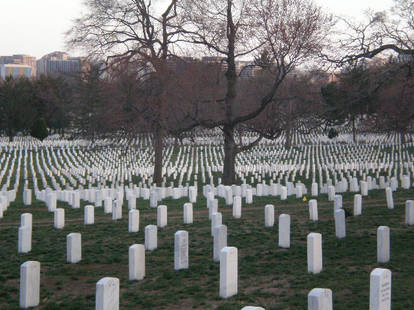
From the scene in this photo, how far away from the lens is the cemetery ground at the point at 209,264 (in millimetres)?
7316

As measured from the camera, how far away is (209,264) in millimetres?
9227

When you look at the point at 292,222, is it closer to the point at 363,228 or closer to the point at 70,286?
the point at 363,228

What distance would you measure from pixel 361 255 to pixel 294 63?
10828 millimetres

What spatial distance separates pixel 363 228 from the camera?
1245cm

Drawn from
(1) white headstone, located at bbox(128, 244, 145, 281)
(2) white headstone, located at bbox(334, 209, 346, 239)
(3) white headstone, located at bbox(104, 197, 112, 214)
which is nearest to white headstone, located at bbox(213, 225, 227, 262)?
(1) white headstone, located at bbox(128, 244, 145, 281)

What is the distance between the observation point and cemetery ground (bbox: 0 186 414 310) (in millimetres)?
7316

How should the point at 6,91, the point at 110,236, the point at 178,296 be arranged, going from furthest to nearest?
the point at 6,91 < the point at 110,236 < the point at 178,296

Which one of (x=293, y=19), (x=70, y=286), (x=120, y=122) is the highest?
(x=293, y=19)

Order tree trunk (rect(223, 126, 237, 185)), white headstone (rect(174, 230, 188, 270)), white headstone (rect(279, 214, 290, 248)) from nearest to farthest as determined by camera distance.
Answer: white headstone (rect(174, 230, 188, 270)) → white headstone (rect(279, 214, 290, 248)) → tree trunk (rect(223, 126, 237, 185))

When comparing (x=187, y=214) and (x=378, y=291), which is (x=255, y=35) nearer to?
(x=187, y=214)

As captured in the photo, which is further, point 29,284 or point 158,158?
point 158,158

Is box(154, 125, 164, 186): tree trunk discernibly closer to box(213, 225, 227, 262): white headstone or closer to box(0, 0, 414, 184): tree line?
box(0, 0, 414, 184): tree line

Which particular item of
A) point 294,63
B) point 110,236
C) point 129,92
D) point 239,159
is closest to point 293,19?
point 294,63

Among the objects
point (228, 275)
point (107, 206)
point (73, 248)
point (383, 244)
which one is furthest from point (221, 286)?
point (107, 206)
